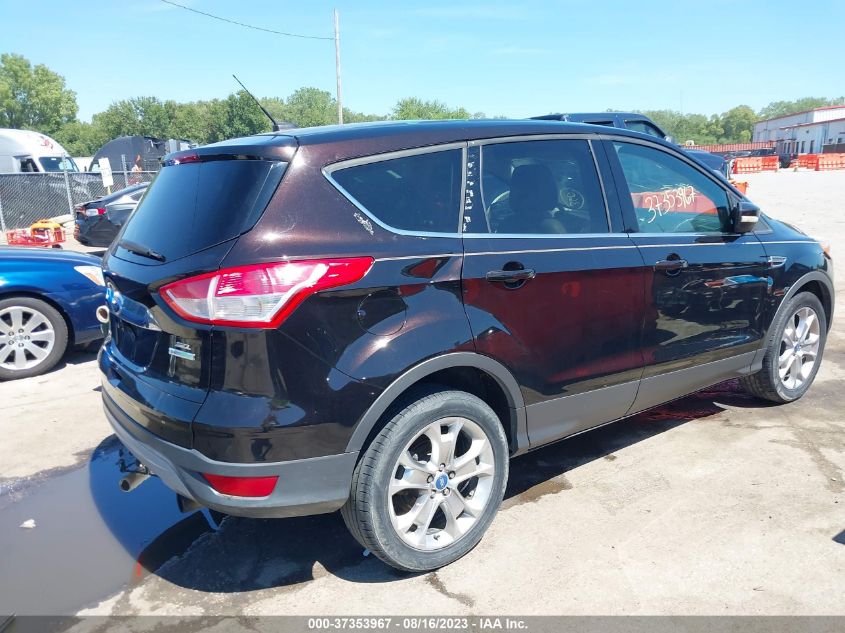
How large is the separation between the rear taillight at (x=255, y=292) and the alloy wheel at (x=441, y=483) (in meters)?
0.77

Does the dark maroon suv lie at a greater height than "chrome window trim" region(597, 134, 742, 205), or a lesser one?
lesser

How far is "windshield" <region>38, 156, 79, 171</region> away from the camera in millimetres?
25781

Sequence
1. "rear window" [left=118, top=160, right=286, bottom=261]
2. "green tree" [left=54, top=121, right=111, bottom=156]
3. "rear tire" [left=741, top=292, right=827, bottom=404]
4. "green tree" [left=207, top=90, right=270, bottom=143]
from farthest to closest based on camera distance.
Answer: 1. "green tree" [left=54, top=121, right=111, bottom=156]
2. "green tree" [left=207, top=90, right=270, bottom=143]
3. "rear tire" [left=741, top=292, right=827, bottom=404]
4. "rear window" [left=118, top=160, right=286, bottom=261]

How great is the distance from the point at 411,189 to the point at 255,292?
2.74 feet

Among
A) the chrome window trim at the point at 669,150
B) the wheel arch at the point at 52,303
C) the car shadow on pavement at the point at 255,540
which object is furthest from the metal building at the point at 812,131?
the wheel arch at the point at 52,303

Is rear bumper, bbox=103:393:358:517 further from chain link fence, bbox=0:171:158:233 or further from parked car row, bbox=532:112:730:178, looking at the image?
chain link fence, bbox=0:171:158:233

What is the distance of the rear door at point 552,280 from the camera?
9.64ft

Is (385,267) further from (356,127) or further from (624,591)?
(624,591)

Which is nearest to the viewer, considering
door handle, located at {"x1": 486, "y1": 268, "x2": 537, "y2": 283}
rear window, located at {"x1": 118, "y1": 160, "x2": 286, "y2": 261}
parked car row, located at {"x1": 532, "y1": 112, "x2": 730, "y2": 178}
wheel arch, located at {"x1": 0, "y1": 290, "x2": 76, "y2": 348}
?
rear window, located at {"x1": 118, "y1": 160, "x2": 286, "y2": 261}

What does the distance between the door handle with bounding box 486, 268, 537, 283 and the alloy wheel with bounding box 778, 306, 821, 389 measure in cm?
246

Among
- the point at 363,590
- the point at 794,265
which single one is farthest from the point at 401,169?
the point at 794,265

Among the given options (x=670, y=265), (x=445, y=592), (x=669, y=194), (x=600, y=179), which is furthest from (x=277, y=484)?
(x=669, y=194)

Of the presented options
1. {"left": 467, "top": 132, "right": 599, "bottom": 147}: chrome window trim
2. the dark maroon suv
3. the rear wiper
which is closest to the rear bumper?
the dark maroon suv

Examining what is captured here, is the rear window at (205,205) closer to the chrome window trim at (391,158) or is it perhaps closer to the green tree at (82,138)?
the chrome window trim at (391,158)
